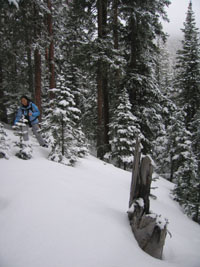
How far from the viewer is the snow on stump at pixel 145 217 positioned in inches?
104

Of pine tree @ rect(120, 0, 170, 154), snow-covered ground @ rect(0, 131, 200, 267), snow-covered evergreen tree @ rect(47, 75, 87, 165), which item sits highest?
pine tree @ rect(120, 0, 170, 154)

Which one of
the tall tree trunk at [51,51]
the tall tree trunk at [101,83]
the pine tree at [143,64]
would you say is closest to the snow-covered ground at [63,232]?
the tall tree trunk at [101,83]

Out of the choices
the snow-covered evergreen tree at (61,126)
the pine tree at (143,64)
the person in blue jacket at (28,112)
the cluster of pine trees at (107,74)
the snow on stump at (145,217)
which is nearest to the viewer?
the snow on stump at (145,217)

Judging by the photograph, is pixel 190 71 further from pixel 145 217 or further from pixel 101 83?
pixel 145 217

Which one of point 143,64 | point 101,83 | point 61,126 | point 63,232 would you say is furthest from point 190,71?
point 63,232

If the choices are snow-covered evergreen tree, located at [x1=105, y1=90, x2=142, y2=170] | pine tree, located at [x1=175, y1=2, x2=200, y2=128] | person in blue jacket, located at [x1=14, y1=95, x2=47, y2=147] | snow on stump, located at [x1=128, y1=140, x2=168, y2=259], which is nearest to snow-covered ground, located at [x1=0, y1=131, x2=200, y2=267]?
snow on stump, located at [x1=128, y1=140, x2=168, y2=259]

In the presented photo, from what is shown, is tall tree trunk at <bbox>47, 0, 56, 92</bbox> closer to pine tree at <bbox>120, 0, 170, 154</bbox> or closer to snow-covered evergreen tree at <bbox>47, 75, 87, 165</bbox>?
pine tree at <bbox>120, 0, 170, 154</bbox>

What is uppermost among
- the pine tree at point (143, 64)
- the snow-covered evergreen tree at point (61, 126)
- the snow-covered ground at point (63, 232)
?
the pine tree at point (143, 64)

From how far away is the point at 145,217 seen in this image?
9.30 feet

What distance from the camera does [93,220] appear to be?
2865mm

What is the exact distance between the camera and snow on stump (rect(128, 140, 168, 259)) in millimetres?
2641

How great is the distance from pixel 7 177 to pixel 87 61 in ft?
28.0

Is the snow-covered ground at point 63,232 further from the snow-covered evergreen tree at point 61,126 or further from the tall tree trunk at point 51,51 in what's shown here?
the tall tree trunk at point 51,51

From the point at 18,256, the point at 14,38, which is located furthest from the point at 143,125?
the point at 18,256
